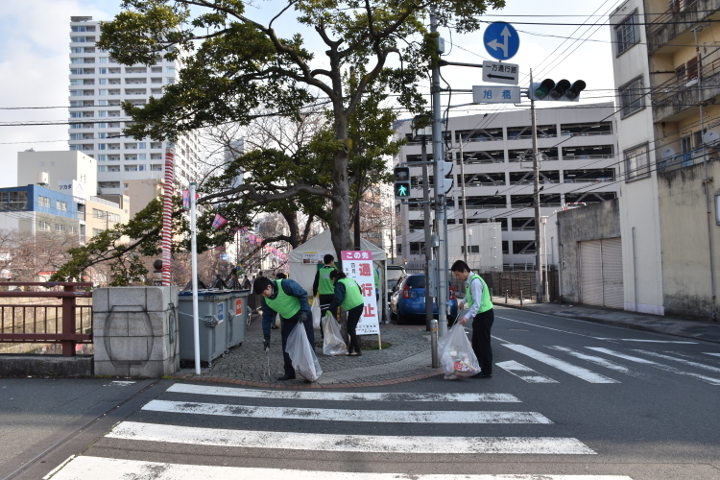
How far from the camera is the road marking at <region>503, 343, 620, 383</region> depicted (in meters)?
8.56

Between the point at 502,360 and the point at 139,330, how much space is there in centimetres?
645

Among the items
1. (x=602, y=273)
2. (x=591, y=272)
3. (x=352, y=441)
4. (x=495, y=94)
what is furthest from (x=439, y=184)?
(x=591, y=272)

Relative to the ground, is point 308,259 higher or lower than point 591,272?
higher

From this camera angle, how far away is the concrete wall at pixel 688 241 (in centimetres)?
1788

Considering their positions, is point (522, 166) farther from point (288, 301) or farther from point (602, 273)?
point (288, 301)

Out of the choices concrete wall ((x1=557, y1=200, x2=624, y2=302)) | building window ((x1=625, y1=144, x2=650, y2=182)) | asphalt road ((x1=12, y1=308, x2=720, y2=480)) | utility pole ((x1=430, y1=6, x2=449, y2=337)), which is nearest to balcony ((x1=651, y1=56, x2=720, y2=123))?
building window ((x1=625, y1=144, x2=650, y2=182))

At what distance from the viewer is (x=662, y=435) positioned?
555 cm

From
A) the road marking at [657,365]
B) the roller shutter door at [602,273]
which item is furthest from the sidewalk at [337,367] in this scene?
the roller shutter door at [602,273]

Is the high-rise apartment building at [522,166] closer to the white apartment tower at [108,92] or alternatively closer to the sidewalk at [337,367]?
the sidewalk at [337,367]

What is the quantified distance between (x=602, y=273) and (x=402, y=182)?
1712 centimetres

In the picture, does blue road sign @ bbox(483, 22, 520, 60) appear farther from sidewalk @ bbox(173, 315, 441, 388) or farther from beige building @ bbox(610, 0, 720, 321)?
beige building @ bbox(610, 0, 720, 321)

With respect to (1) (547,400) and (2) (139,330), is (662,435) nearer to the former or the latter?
(1) (547,400)

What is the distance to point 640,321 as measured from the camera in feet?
61.8

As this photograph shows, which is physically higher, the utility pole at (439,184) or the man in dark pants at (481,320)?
the utility pole at (439,184)
